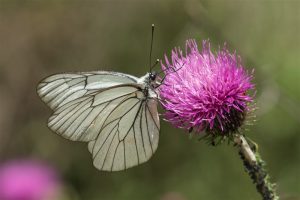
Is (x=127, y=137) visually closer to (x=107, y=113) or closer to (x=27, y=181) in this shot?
(x=107, y=113)

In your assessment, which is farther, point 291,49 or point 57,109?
point 291,49

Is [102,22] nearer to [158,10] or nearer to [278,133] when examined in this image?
[158,10]

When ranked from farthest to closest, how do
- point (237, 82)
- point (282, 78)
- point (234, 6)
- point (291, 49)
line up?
point (234, 6)
point (291, 49)
point (282, 78)
point (237, 82)

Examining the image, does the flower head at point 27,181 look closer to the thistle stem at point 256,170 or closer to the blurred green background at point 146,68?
the blurred green background at point 146,68

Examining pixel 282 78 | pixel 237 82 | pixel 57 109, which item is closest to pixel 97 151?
pixel 57 109

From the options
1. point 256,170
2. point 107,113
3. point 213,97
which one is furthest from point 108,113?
point 256,170

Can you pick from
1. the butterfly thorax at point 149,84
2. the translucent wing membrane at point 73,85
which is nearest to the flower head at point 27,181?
the translucent wing membrane at point 73,85

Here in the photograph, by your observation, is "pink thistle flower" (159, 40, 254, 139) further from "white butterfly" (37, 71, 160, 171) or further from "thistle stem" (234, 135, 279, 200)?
"white butterfly" (37, 71, 160, 171)

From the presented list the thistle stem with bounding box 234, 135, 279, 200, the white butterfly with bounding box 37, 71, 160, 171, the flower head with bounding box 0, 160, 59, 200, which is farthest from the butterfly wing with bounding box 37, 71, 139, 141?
the flower head with bounding box 0, 160, 59, 200
